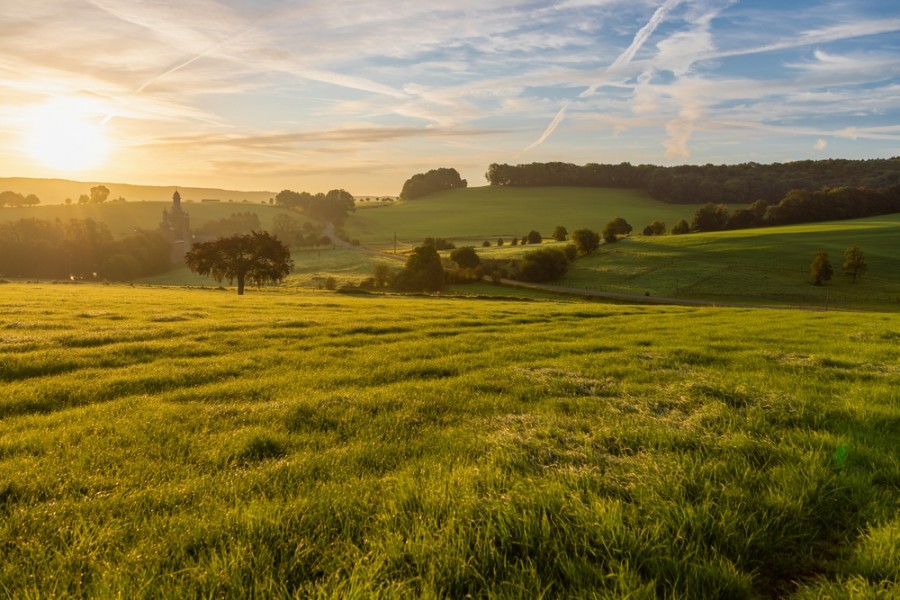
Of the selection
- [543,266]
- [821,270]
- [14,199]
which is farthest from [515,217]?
[14,199]

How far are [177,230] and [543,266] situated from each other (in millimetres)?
111629

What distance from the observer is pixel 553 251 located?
95688mm

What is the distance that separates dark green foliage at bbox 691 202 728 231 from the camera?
411 feet

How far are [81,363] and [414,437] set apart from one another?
8.74 m

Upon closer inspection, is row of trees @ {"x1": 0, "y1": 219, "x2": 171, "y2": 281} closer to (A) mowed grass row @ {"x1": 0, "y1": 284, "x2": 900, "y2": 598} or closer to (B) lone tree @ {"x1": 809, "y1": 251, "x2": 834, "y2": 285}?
(A) mowed grass row @ {"x1": 0, "y1": 284, "x2": 900, "y2": 598}

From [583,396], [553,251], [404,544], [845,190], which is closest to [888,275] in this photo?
[553,251]

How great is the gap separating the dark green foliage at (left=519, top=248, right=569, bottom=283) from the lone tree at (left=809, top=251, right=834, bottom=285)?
40849mm

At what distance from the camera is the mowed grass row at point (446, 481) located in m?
3.37

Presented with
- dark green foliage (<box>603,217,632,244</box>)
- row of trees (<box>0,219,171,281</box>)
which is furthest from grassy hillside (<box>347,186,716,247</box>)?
row of trees (<box>0,219,171,281</box>)

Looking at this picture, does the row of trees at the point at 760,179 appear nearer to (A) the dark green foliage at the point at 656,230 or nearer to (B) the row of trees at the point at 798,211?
(B) the row of trees at the point at 798,211

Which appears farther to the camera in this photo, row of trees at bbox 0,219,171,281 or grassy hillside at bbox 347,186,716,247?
grassy hillside at bbox 347,186,716,247

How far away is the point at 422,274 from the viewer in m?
84.3

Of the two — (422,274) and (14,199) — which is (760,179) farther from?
(14,199)

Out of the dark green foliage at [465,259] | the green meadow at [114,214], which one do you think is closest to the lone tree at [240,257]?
the dark green foliage at [465,259]
